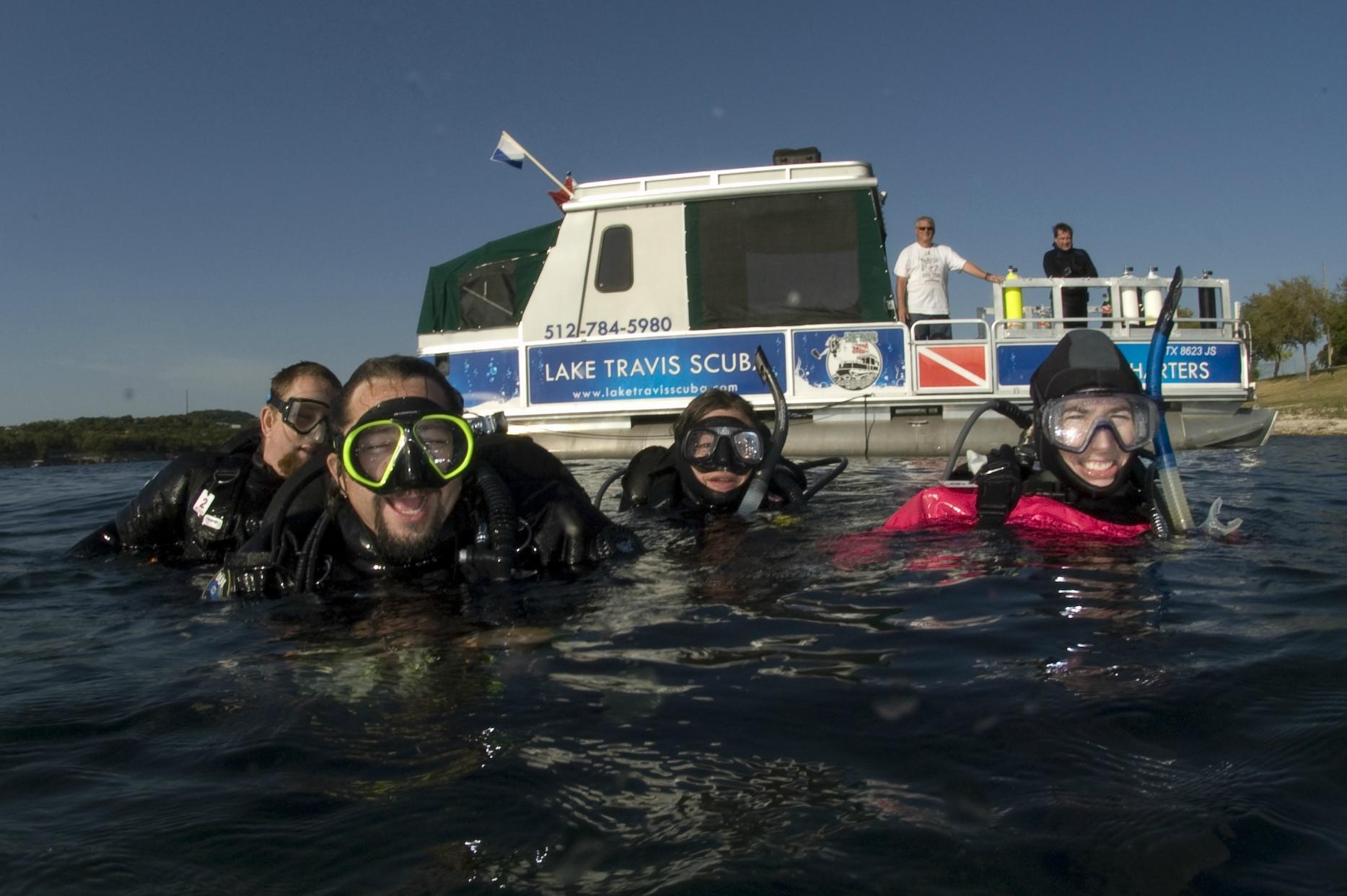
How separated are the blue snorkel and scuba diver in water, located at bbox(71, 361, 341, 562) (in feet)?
11.5

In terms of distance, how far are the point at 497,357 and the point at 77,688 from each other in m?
8.26

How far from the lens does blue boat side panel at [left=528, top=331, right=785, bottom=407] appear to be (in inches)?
399

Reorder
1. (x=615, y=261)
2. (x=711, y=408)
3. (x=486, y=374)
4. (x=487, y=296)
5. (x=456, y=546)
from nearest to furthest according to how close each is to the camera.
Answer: (x=456, y=546) → (x=711, y=408) → (x=615, y=261) → (x=486, y=374) → (x=487, y=296)

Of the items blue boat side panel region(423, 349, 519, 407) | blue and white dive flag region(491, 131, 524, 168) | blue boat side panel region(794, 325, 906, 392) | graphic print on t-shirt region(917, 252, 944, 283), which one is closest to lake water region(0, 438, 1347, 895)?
blue boat side panel region(794, 325, 906, 392)

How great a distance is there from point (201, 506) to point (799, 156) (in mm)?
7374

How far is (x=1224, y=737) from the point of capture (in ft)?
6.53

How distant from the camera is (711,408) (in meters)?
5.30

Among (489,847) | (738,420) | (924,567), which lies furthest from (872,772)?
(738,420)

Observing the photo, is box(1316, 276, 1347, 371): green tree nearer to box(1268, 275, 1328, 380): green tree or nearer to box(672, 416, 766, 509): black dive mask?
box(1268, 275, 1328, 380): green tree

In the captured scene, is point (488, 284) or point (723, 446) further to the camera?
point (488, 284)

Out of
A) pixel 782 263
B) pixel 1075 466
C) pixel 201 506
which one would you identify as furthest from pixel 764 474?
pixel 782 263

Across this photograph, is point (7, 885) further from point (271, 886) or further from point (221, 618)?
point (221, 618)

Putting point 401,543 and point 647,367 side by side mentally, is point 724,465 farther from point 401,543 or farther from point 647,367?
point 647,367

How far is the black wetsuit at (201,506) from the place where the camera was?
15.8 ft
